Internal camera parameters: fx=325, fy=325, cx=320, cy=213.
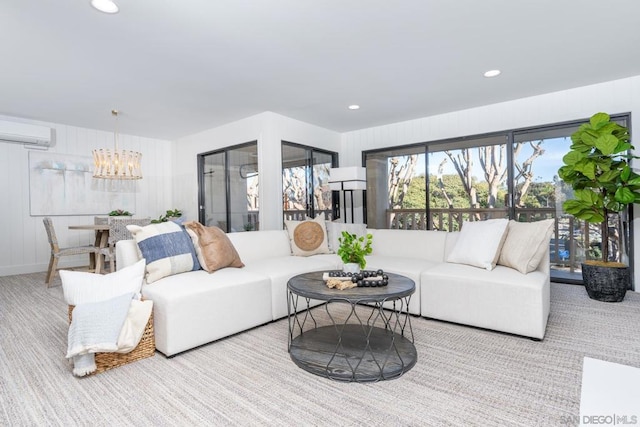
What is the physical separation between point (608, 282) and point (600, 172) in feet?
3.63

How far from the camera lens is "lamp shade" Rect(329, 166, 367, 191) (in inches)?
189

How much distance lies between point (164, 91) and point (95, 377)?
3096 millimetres

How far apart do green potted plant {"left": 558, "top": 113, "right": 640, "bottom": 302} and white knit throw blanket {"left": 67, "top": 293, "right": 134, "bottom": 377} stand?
418 centimetres

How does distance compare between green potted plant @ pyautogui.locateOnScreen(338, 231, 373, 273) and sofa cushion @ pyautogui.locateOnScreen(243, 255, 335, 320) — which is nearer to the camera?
green potted plant @ pyautogui.locateOnScreen(338, 231, 373, 273)

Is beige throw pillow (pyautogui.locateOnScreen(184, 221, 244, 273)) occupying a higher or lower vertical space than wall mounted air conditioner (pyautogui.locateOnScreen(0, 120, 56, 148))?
lower

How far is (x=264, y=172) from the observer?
4.73 m

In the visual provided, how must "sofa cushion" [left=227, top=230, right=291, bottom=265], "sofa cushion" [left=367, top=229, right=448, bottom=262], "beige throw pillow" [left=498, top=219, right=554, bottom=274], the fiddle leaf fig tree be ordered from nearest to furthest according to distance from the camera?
"beige throw pillow" [left=498, top=219, right=554, bottom=274] < the fiddle leaf fig tree < "sofa cushion" [left=227, top=230, right=291, bottom=265] < "sofa cushion" [left=367, top=229, right=448, bottom=262]

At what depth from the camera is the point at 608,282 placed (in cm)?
318

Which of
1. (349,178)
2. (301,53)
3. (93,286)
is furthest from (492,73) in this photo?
(93,286)

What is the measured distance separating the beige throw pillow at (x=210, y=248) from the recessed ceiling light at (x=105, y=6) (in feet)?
5.31

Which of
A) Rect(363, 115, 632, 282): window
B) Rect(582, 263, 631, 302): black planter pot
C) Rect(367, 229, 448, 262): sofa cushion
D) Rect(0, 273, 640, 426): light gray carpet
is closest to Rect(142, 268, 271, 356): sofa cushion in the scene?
Rect(0, 273, 640, 426): light gray carpet

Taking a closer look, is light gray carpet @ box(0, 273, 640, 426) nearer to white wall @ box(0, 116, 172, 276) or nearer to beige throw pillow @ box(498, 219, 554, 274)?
beige throw pillow @ box(498, 219, 554, 274)

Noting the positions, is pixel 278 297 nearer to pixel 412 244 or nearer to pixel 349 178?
pixel 412 244

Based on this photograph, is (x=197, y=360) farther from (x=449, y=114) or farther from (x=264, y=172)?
(x=449, y=114)
